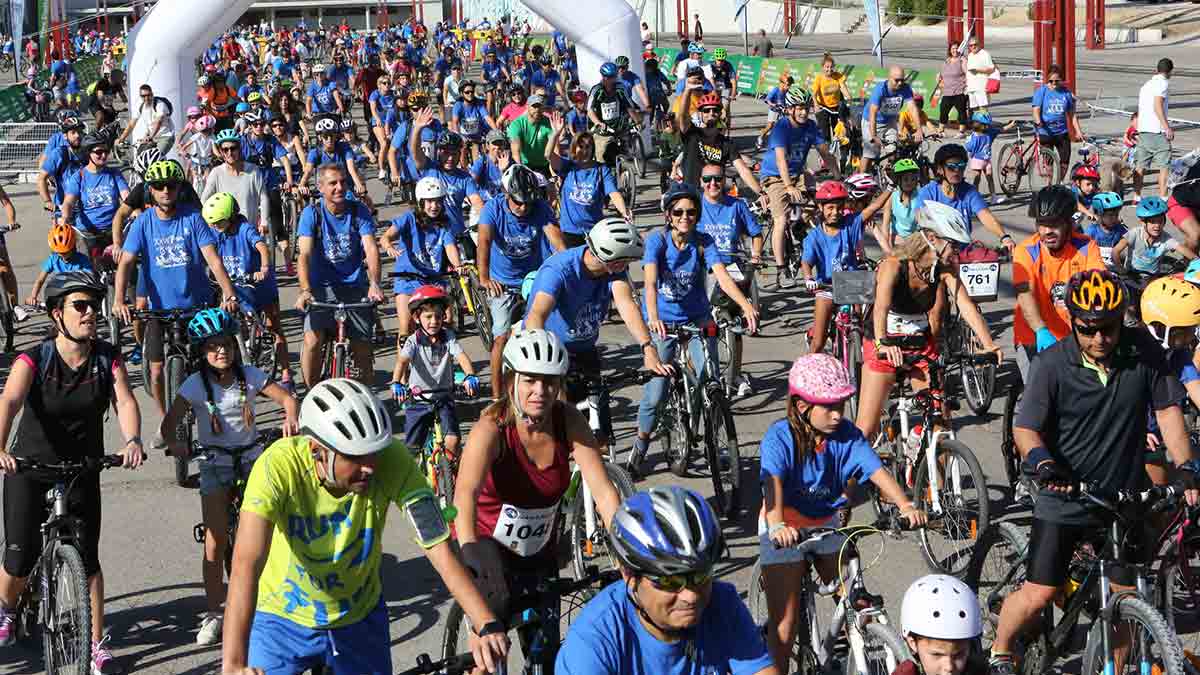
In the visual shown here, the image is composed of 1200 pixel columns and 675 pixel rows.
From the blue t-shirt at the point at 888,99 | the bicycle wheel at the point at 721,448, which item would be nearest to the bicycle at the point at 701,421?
the bicycle wheel at the point at 721,448

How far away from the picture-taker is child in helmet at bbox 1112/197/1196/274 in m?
12.5

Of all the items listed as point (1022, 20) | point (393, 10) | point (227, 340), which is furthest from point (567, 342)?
point (393, 10)

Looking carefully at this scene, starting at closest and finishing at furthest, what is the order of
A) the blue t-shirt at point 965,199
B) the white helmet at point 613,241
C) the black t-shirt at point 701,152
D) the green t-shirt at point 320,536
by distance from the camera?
the green t-shirt at point 320,536 < the white helmet at point 613,241 < the blue t-shirt at point 965,199 < the black t-shirt at point 701,152

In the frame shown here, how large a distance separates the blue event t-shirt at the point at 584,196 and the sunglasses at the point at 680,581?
36.9ft

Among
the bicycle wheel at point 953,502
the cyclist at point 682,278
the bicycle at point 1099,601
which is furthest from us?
the cyclist at point 682,278

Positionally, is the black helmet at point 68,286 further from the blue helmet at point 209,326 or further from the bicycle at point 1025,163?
the bicycle at point 1025,163

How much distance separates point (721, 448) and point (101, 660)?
13.1ft

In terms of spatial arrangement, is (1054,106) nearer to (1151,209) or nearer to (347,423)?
(1151,209)

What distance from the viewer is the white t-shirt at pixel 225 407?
8438 mm

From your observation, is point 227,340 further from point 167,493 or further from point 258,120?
point 258,120

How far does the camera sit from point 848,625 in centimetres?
611

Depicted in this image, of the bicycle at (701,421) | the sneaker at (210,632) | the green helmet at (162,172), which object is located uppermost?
the green helmet at (162,172)

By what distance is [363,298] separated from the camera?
39.6 ft

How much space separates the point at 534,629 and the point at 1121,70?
1685 inches
